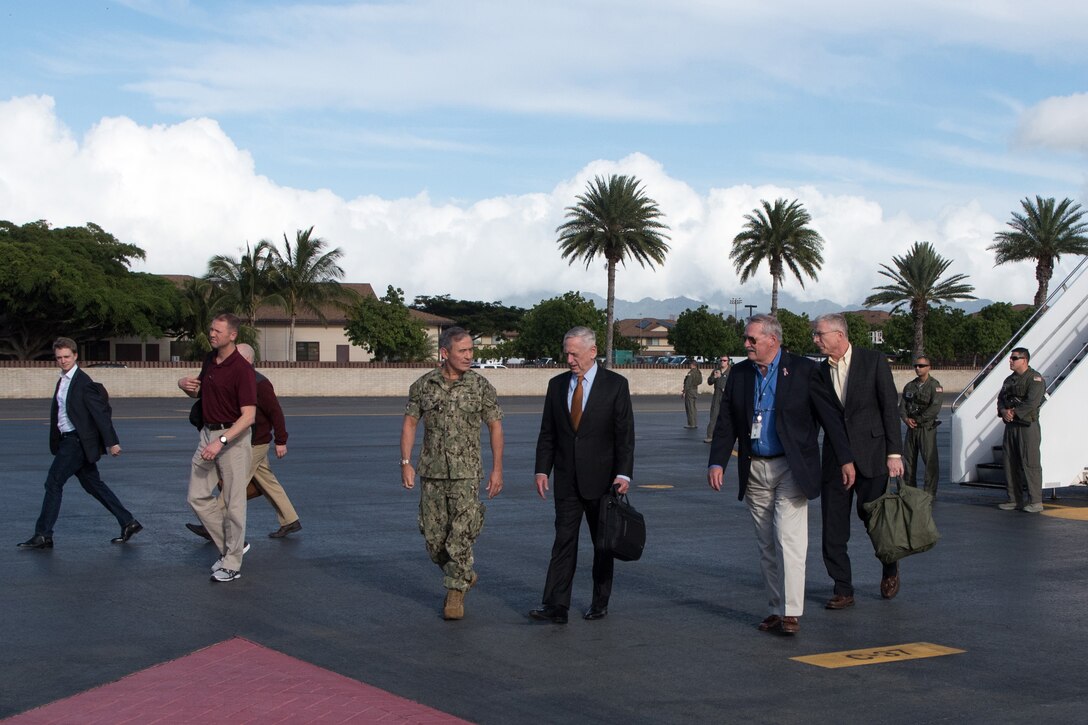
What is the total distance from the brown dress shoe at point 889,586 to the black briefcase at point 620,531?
187 cm

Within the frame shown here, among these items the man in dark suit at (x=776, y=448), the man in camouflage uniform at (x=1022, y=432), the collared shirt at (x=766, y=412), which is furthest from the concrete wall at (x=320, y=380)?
the collared shirt at (x=766, y=412)

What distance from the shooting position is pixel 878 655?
634cm

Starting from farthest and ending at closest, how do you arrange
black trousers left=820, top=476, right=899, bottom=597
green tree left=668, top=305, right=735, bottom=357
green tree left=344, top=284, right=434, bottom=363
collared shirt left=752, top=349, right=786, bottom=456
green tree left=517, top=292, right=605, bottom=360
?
1. green tree left=668, top=305, right=735, bottom=357
2. green tree left=517, top=292, right=605, bottom=360
3. green tree left=344, top=284, right=434, bottom=363
4. black trousers left=820, top=476, right=899, bottom=597
5. collared shirt left=752, top=349, right=786, bottom=456

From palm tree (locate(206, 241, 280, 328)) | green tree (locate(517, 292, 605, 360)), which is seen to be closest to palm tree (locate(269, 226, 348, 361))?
palm tree (locate(206, 241, 280, 328))

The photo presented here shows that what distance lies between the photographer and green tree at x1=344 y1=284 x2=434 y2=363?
217 feet

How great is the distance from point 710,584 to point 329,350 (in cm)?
6806

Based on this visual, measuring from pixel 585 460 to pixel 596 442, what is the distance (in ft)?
0.43

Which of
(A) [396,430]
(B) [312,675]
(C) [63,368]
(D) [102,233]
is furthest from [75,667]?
(D) [102,233]

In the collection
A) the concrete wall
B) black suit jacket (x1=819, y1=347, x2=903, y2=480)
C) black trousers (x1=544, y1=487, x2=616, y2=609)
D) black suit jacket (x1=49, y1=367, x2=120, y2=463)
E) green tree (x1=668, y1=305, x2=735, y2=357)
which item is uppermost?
green tree (x1=668, y1=305, x2=735, y2=357)

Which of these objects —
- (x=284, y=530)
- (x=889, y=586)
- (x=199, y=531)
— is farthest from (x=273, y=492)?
(x=889, y=586)

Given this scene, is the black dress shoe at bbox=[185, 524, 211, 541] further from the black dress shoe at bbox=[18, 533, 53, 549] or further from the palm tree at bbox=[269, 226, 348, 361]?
the palm tree at bbox=[269, 226, 348, 361]

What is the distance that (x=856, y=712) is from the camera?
528cm

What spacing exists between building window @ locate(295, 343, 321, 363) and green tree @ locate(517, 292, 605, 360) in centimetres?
1965

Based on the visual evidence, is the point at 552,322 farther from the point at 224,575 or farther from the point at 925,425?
the point at 224,575
